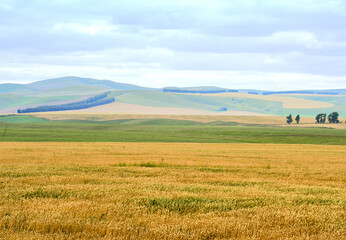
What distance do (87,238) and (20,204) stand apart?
3442 millimetres

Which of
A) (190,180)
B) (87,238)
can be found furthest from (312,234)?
(190,180)

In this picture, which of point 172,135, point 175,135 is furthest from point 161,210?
point 175,135

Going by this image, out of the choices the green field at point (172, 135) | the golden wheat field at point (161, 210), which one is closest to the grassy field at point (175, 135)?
the green field at point (172, 135)

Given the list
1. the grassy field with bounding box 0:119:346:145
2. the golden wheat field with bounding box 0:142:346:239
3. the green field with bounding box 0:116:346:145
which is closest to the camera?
the golden wheat field with bounding box 0:142:346:239

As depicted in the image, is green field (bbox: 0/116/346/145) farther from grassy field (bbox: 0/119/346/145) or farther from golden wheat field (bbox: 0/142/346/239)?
golden wheat field (bbox: 0/142/346/239)

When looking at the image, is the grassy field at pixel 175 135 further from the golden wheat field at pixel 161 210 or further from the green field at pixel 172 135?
the golden wheat field at pixel 161 210

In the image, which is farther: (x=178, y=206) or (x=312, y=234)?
(x=178, y=206)

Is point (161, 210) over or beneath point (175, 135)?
over

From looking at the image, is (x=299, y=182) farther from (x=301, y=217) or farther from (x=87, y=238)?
(x=87, y=238)

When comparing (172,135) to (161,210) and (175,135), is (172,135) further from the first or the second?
(161,210)

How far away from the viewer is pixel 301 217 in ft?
31.4

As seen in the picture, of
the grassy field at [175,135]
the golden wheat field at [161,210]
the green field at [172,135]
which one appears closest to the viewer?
the golden wheat field at [161,210]

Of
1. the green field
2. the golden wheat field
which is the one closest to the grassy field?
the green field

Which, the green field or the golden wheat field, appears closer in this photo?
the golden wheat field
